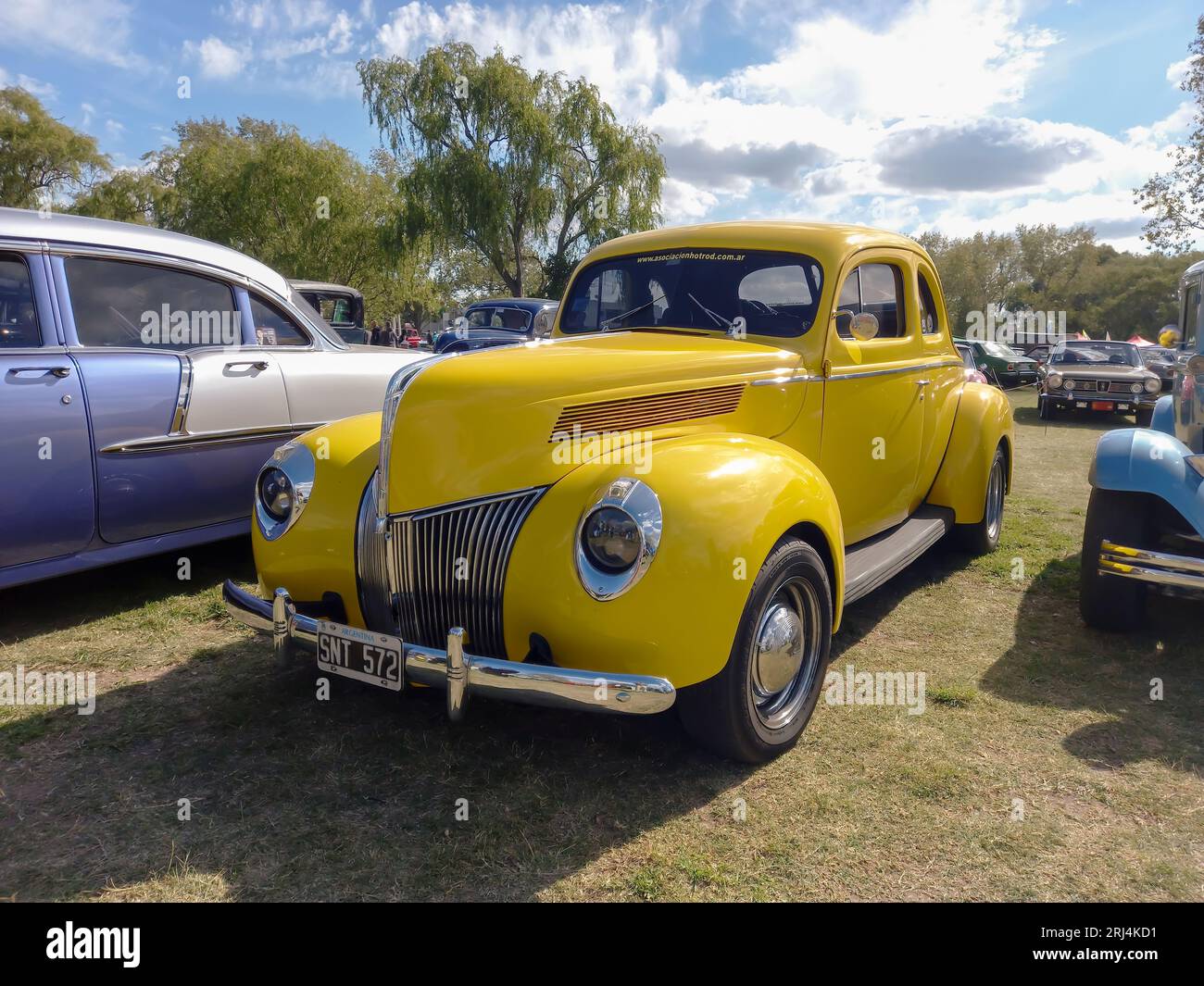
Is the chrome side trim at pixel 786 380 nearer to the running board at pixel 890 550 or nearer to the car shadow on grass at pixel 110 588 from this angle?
the running board at pixel 890 550

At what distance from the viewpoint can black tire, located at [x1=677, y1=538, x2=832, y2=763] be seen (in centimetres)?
270

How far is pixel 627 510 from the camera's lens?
2.52 m

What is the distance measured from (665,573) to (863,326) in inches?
80.3

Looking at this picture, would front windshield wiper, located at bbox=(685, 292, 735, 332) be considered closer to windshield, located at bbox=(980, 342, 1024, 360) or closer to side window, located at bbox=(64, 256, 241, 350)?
side window, located at bbox=(64, 256, 241, 350)

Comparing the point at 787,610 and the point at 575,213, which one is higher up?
the point at 575,213

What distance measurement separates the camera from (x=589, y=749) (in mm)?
3053

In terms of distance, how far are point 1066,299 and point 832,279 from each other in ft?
206

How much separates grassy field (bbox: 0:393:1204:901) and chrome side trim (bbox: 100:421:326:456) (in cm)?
93

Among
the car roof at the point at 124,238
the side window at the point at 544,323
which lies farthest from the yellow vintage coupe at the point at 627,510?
the car roof at the point at 124,238

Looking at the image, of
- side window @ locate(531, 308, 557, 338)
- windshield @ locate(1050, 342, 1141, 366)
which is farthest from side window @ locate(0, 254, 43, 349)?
windshield @ locate(1050, 342, 1141, 366)

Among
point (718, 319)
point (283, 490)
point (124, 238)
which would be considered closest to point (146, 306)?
point (124, 238)
